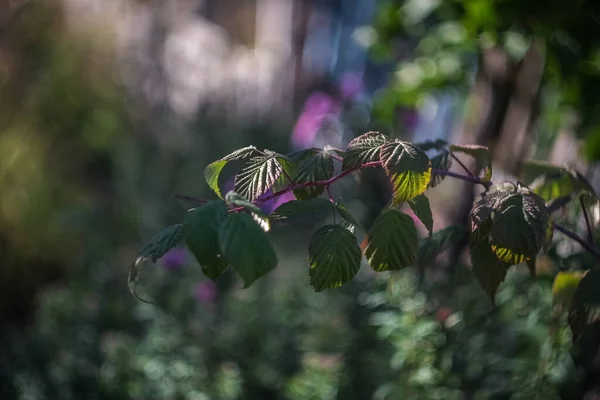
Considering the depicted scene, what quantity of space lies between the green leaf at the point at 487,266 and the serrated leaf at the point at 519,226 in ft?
0.36

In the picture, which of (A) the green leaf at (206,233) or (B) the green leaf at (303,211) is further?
(B) the green leaf at (303,211)

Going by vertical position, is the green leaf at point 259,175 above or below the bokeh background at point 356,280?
above

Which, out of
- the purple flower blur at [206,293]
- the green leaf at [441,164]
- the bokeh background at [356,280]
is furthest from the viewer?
the purple flower blur at [206,293]

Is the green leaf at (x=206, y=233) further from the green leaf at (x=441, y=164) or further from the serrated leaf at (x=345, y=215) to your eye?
the green leaf at (x=441, y=164)

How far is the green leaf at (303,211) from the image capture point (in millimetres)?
917

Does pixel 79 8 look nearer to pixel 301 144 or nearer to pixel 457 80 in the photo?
pixel 301 144

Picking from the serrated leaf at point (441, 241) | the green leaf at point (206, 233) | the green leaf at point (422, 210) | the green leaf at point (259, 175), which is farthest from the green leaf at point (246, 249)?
the serrated leaf at point (441, 241)

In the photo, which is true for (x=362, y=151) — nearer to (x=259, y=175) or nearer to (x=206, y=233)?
(x=259, y=175)

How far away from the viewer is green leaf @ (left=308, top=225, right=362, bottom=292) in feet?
2.86

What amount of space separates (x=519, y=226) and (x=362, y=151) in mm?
216

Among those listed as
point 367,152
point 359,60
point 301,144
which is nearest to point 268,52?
point 359,60

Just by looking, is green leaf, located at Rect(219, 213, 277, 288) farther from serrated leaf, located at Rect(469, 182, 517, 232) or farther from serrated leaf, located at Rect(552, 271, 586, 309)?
serrated leaf, located at Rect(552, 271, 586, 309)

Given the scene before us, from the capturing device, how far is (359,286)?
222 cm

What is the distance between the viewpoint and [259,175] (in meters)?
0.90
